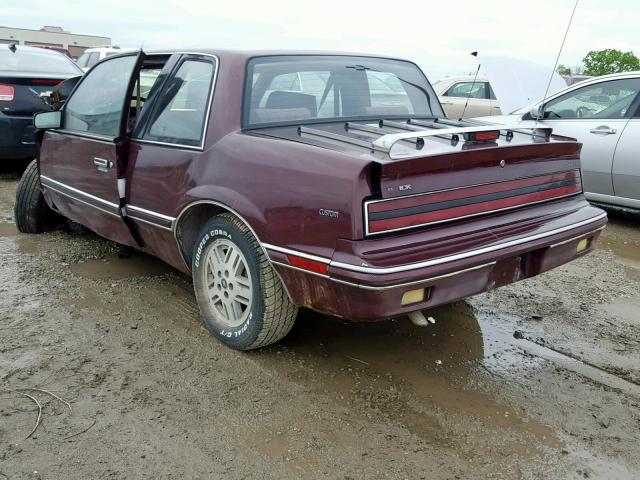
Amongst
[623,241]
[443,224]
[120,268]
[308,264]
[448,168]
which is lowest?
[623,241]

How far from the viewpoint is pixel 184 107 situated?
352 cm

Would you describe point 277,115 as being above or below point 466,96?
above

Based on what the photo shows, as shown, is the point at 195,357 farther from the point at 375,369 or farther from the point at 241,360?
the point at 375,369

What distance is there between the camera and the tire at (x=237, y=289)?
300 cm

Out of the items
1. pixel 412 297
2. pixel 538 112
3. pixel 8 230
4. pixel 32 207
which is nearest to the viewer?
pixel 412 297

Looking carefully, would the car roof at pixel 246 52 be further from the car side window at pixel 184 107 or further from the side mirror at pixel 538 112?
the side mirror at pixel 538 112

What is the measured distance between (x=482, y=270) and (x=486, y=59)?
5346 millimetres

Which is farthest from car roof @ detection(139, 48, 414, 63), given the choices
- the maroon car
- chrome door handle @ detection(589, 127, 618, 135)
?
chrome door handle @ detection(589, 127, 618, 135)

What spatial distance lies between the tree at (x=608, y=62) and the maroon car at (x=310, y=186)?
33.7 ft

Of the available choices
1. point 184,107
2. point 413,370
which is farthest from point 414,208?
point 184,107

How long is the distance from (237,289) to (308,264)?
674mm

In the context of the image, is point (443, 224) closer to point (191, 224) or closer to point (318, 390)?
point (318, 390)

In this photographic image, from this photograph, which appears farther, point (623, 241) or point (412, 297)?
point (623, 241)

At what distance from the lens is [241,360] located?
126 inches
